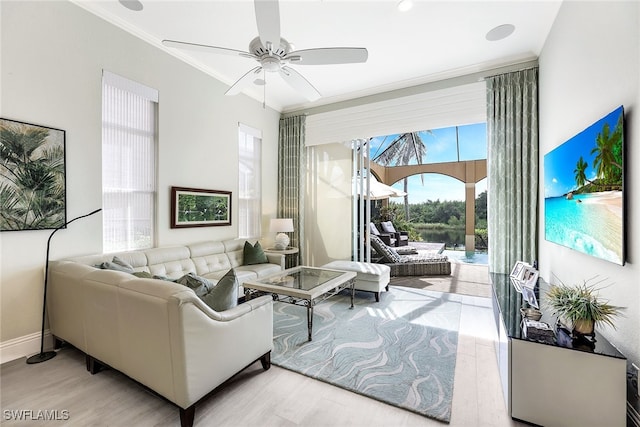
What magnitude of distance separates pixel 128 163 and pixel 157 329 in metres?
2.46

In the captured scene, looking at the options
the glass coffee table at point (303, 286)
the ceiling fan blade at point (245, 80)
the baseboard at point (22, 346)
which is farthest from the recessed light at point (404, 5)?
the baseboard at point (22, 346)

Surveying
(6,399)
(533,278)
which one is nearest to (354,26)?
(533,278)

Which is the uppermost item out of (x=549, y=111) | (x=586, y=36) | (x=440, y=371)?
(x=586, y=36)

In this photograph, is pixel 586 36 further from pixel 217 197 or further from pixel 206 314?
pixel 217 197

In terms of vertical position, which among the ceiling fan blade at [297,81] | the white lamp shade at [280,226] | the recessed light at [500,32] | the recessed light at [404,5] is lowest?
the white lamp shade at [280,226]

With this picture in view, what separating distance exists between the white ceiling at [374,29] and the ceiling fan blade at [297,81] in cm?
75

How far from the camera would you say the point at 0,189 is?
2293 mm

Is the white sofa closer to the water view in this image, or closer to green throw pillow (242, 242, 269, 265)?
green throw pillow (242, 242, 269, 265)

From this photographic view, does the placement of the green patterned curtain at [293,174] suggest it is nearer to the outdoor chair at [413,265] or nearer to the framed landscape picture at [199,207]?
the framed landscape picture at [199,207]

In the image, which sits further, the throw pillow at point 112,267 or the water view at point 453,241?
the water view at point 453,241

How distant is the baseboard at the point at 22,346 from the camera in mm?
2355

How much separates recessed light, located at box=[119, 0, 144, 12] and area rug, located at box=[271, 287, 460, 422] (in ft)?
11.7

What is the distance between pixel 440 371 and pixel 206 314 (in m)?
1.85

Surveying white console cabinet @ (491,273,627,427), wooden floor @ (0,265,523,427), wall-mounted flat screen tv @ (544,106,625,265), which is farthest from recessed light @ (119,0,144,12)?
white console cabinet @ (491,273,627,427)
